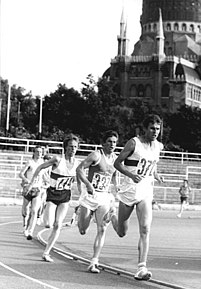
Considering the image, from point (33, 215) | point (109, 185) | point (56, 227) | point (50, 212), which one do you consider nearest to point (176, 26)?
point (33, 215)

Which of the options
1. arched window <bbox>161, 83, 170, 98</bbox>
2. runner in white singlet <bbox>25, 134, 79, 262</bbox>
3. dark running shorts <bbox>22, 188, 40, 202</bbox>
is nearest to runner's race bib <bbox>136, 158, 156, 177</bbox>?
runner in white singlet <bbox>25, 134, 79, 262</bbox>

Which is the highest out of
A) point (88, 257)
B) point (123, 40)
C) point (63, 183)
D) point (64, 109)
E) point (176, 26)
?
point (176, 26)

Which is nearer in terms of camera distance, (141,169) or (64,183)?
(141,169)

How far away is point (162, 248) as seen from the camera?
15516mm

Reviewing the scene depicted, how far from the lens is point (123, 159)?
10898 millimetres

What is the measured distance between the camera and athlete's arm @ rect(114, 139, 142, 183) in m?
10.7

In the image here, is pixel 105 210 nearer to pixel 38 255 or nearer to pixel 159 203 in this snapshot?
pixel 38 255

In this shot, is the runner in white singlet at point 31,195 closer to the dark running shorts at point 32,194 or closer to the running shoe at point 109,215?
the dark running shorts at point 32,194

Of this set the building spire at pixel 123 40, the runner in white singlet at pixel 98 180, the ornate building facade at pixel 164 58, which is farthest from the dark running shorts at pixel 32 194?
the building spire at pixel 123 40

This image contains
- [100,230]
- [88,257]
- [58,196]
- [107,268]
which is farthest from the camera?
[88,257]

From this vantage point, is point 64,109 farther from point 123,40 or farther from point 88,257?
point 88,257

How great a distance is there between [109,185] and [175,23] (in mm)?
155398

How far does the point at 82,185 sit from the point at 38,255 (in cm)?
149

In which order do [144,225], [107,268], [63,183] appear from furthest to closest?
1. [63,183]
2. [107,268]
3. [144,225]
